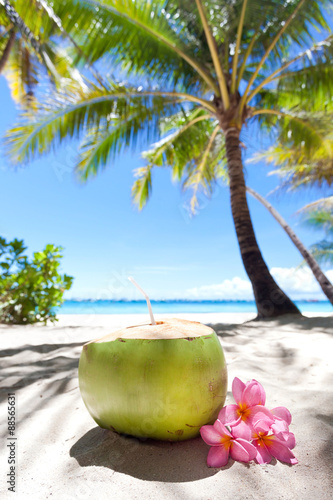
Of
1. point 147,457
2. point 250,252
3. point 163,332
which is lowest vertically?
point 147,457

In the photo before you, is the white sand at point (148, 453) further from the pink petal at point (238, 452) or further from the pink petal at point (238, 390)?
the pink petal at point (238, 390)

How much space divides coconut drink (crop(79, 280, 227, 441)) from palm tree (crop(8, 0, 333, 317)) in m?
3.34

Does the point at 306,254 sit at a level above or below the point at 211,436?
above

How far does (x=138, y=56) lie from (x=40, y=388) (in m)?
4.94

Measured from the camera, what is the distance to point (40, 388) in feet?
4.71

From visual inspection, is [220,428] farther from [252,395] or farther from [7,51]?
[7,51]

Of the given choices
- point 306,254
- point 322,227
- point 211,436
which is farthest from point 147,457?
point 322,227

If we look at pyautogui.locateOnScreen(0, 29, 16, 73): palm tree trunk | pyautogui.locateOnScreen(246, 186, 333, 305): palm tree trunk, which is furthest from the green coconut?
pyautogui.locateOnScreen(0, 29, 16, 73): palm tree trunk

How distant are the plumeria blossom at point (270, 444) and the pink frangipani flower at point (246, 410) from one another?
2 centimetres

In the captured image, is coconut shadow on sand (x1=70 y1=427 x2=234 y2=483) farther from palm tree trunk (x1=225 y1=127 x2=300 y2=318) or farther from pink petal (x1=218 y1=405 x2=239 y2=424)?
palm tree trunk (x1=225 y1=127 x2=300 y2=318)

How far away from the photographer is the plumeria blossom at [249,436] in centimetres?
73

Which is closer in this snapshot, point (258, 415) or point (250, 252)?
point (258, 415)

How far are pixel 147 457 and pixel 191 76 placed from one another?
576cm

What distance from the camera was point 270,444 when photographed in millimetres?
757
